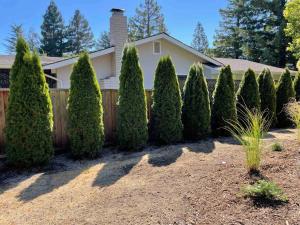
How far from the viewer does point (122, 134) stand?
21.9 feet

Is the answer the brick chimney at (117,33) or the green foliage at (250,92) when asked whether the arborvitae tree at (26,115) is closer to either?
the green foliage at (250,92)

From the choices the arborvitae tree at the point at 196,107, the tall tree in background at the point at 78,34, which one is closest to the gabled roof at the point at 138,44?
the arborvitae tree at the point at 196,107

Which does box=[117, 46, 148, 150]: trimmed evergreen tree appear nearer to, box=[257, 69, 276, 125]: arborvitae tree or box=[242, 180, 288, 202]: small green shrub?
box=[242, 180, 288, 202]: small green shrub

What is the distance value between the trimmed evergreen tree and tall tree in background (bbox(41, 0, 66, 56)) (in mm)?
30735

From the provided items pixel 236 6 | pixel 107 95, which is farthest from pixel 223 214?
pixel 236 6

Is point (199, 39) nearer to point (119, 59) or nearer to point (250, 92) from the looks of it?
point (119, 59)

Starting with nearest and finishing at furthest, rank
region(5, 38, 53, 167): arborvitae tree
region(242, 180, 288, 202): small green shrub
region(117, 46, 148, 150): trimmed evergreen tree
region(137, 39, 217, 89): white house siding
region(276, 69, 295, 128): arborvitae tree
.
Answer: region(242, 180, 288, 202): small green shrub, region(5, 38, 53, 167): arborvitae tree, region(117, 46, 148, 150): trimmed evergreen tree, region(276, 69, 295, 128): arborvitae tree, region(137, 39, 217, 89): white house siding

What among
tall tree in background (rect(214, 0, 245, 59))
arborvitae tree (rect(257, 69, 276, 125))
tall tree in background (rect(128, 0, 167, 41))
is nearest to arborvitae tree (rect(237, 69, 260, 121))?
arborvitae tree (rect(257, 69, 276, 125))

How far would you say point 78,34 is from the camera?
3772 centimetres

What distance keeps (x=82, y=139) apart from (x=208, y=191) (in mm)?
3075

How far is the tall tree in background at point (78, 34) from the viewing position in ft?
121

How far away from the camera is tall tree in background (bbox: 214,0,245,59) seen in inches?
1262

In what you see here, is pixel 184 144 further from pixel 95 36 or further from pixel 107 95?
pixel 95 36

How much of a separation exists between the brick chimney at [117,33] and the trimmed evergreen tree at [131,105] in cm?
582
